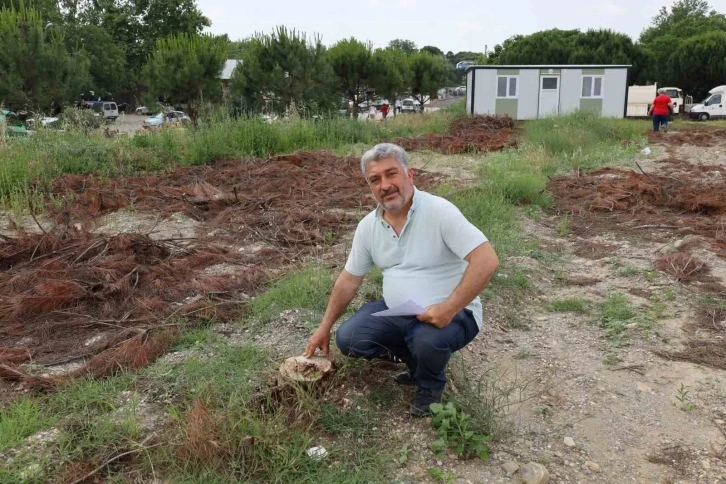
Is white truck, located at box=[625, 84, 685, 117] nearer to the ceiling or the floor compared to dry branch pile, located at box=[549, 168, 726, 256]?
nearer to the ceiling

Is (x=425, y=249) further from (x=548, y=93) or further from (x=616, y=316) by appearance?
(x=548, y=93)

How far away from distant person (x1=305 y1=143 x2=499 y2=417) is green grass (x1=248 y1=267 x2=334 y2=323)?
1.07 m

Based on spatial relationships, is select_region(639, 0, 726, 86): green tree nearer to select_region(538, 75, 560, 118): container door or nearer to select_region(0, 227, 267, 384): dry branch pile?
select_region(538, 75, 560, 118): container door

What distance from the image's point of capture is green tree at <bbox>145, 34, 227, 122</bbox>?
15.4m

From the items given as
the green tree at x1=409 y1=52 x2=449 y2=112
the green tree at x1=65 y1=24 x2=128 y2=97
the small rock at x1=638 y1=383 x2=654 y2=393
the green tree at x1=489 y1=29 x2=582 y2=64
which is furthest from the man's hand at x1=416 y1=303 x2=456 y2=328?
the green tree at x1=489 y1=29 x2=582 y2=64

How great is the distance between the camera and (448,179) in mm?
9328

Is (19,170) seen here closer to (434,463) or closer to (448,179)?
(448,179)

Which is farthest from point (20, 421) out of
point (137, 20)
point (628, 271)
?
point (137, 20)

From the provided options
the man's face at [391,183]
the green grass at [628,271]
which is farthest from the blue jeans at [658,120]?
the man's face at [391,183]

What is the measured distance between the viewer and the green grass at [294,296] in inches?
151

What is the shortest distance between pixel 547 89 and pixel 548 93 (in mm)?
165

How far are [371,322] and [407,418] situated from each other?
0.47m

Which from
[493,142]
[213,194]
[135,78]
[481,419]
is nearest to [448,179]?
[213,194]

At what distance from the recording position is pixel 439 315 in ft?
7.99
